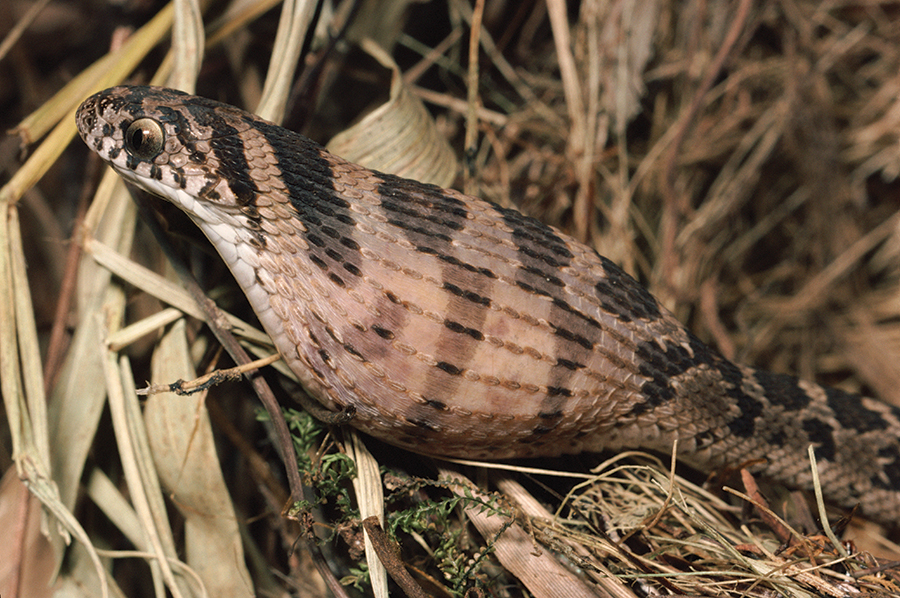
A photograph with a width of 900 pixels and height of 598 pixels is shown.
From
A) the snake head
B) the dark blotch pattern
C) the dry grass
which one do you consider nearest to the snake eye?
the snake head

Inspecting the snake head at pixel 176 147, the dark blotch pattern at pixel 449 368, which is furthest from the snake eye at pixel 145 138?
the dark blotch pattern at pixel 449 368

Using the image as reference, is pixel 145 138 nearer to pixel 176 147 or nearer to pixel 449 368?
pixel 176 147

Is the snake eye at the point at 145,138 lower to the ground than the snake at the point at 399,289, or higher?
higher

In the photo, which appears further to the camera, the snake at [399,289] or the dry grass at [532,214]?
the dry grass at [532,214]

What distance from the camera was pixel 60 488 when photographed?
2121 mm

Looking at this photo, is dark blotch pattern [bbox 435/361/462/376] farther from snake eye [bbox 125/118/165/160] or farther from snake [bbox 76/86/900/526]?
snake eye [bbox 125/118/165/160]

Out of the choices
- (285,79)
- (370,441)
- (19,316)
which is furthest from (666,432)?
(19,316)

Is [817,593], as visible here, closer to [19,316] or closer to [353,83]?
[19,316]

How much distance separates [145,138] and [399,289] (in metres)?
0.86

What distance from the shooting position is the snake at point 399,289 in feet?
5.69

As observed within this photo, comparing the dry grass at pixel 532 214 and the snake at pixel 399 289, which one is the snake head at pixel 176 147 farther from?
the dry grass at pixel 532 214

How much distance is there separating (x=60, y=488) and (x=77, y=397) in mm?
311

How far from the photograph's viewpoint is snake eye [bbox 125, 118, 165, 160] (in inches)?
69.9

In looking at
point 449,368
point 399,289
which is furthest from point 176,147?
point 449,368
